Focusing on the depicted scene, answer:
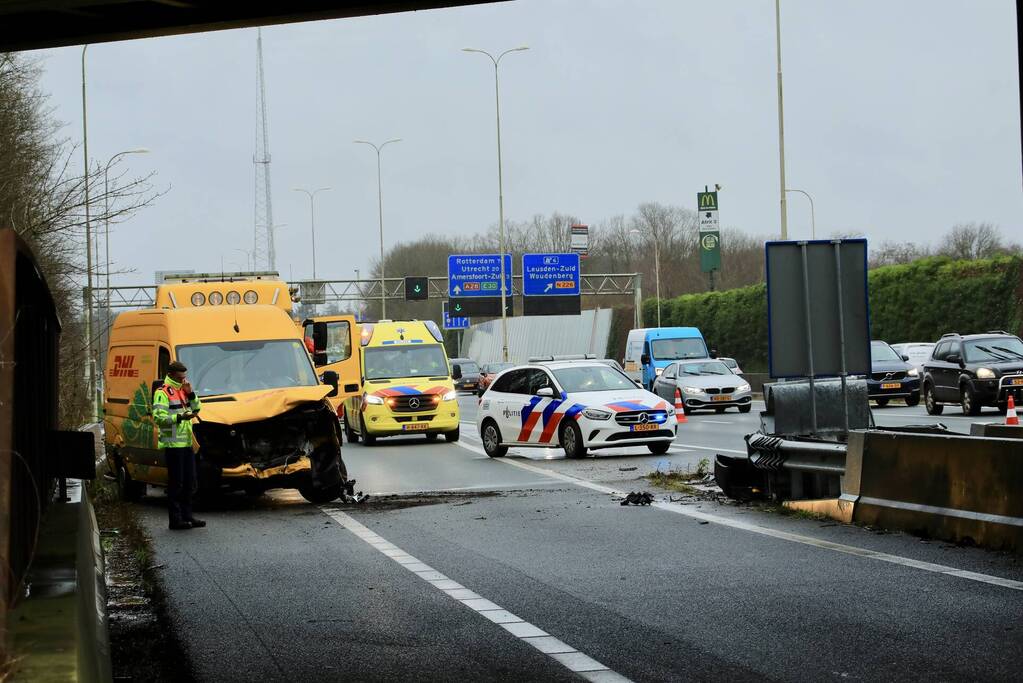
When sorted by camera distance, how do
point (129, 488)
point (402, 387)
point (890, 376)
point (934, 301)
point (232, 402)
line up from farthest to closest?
point (934, 301)
point (890, 376)
point (402, 387)
point (129, 488)
point (232, 402)

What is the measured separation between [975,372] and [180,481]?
1963cm

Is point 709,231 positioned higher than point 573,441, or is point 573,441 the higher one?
point 709,231

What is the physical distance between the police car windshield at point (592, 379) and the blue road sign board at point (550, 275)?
162 feet

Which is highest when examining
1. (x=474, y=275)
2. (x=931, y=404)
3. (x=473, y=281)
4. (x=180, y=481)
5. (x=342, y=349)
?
(x=474, y=275)

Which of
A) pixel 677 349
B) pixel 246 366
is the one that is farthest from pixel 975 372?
pixel 246 366

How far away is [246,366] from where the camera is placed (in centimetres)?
1752

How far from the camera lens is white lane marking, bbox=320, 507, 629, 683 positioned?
689 centimetres

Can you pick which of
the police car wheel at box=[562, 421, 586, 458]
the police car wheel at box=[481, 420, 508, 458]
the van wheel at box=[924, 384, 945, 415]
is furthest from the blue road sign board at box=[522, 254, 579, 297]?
the police car wheel at box=[562, 421, 586, 458]

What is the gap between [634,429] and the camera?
22.2 m

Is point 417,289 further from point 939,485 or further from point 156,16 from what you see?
point 939,485

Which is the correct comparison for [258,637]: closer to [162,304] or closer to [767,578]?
[767,578]

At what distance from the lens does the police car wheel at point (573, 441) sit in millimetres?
22550

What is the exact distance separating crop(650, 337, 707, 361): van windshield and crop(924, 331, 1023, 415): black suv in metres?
14.3

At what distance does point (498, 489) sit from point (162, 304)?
689 centimetres
